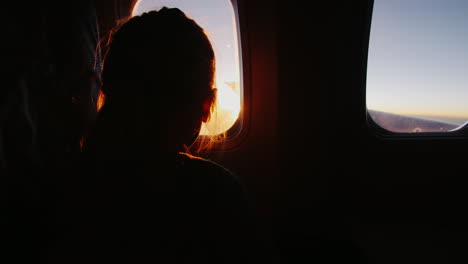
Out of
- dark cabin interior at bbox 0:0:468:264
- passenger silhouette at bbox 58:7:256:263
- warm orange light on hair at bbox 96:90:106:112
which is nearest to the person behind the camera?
passenger silhouette at bbox 58:7:256:263

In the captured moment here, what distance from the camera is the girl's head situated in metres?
0.49

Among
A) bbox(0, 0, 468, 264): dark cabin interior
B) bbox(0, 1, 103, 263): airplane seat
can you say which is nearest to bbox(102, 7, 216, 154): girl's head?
bbox(0, 1, 103, 263): airplane seat

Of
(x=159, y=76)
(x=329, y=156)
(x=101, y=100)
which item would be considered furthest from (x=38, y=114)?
(x=329, y=156)

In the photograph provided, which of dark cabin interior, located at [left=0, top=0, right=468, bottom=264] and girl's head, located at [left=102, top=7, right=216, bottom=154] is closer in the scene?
girl's head, located at [left=102, top=7, right=216, bottom=154]

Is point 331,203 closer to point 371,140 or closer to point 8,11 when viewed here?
point 371,140

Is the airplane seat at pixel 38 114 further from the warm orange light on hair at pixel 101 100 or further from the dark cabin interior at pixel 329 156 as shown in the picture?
the dark cabin interior at pixel 329 156

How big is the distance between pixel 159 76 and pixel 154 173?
18cm

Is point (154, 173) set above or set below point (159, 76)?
below

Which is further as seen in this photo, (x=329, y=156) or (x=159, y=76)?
(x=329, y=156)

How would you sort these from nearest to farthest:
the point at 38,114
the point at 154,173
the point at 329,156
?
1. the point at 154,173
2. the point at 38,114
3. the point at 329,156

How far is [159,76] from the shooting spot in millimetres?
506

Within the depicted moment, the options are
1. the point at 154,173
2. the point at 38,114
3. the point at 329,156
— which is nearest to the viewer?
the point at 154,173

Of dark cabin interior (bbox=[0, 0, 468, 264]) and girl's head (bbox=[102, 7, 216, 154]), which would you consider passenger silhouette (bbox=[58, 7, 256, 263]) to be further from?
dark cabin interior (bbox=[0, 0, 468, 264])

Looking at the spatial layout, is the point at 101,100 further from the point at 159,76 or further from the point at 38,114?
the point at 159,76
